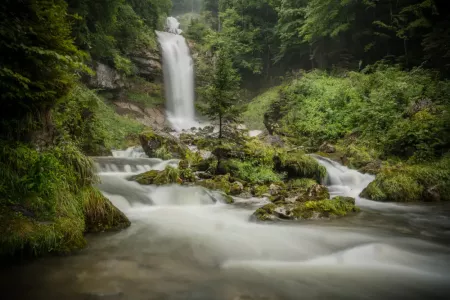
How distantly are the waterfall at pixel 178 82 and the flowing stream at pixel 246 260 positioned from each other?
19.8 metres

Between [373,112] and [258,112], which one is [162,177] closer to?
[373,112]

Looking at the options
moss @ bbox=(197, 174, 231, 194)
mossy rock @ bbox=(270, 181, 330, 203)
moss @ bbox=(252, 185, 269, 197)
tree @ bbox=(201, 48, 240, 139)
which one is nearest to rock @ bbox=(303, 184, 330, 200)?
mossy rock @ bbox=(270, 181, 330, 203)

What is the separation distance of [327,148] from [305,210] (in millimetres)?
8464

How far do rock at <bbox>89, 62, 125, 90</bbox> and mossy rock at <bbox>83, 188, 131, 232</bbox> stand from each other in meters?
18.0

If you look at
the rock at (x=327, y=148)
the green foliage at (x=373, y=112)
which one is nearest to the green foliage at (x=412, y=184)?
the green foliage at (x=373, y=112)


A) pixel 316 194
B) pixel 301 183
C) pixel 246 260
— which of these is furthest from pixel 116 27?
pixel 246 260

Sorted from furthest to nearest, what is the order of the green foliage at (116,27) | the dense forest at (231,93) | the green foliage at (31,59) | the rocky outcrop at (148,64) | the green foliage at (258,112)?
the rocky outcrop at (148,64) → the green foliage at (258,112) → the green foliage at (116,27) → the dense forest at (231,93) → the green foliage at (31,59)

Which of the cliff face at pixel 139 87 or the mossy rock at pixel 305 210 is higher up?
the cliff face at pixel 139 87

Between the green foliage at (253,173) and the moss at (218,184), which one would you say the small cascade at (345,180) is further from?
the moss at (218,184)

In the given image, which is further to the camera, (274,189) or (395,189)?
(274,189)

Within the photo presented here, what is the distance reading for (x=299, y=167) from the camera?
11.0 metres

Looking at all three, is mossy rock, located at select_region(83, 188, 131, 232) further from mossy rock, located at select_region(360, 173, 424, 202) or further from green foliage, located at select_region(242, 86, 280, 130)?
green foliage, located at select_region(242, 86, 280, 130)

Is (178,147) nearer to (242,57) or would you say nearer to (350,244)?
(350,244)

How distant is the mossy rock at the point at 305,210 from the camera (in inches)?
272
